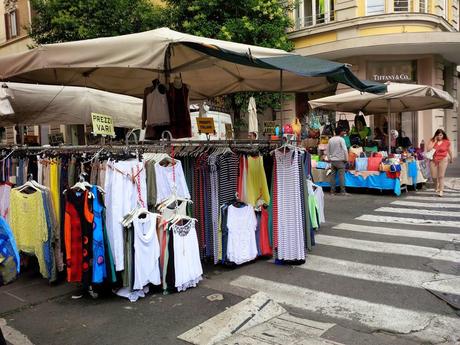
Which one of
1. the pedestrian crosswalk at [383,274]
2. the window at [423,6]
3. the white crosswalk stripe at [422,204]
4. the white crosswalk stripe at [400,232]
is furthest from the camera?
the window at [423,6]

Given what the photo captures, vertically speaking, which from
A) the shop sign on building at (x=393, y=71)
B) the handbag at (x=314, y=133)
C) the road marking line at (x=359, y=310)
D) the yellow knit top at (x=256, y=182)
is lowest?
the road marking line at (x=359, y=310)

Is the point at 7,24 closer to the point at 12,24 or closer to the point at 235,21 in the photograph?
the point at 12,24

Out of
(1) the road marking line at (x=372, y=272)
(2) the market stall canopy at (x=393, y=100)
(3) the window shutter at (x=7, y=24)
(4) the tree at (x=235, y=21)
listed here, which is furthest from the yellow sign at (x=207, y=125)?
(3) the window shutter at (x=7, y=24)

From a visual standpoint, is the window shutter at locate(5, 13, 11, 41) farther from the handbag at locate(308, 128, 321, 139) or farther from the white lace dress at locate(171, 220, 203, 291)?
the white lace dress at locate(171, 220, 203, 291)

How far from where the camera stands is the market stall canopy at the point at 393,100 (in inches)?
463

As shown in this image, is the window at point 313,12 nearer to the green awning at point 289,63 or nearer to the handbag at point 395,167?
the handbag at point 395,167

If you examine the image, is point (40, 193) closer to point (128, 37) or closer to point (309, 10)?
point (128, 37)

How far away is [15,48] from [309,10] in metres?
20.0

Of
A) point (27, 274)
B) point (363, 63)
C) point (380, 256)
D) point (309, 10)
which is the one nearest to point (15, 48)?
point (309, 10)

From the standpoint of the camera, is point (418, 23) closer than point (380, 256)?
No

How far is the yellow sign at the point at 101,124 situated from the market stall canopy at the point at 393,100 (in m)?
7.99

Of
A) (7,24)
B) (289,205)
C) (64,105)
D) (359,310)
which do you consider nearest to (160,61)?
(289,205)

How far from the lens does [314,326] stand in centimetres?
401

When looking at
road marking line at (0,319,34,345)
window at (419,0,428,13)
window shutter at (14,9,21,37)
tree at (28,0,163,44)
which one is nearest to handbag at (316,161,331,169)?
tree at (28,0,163,44)
